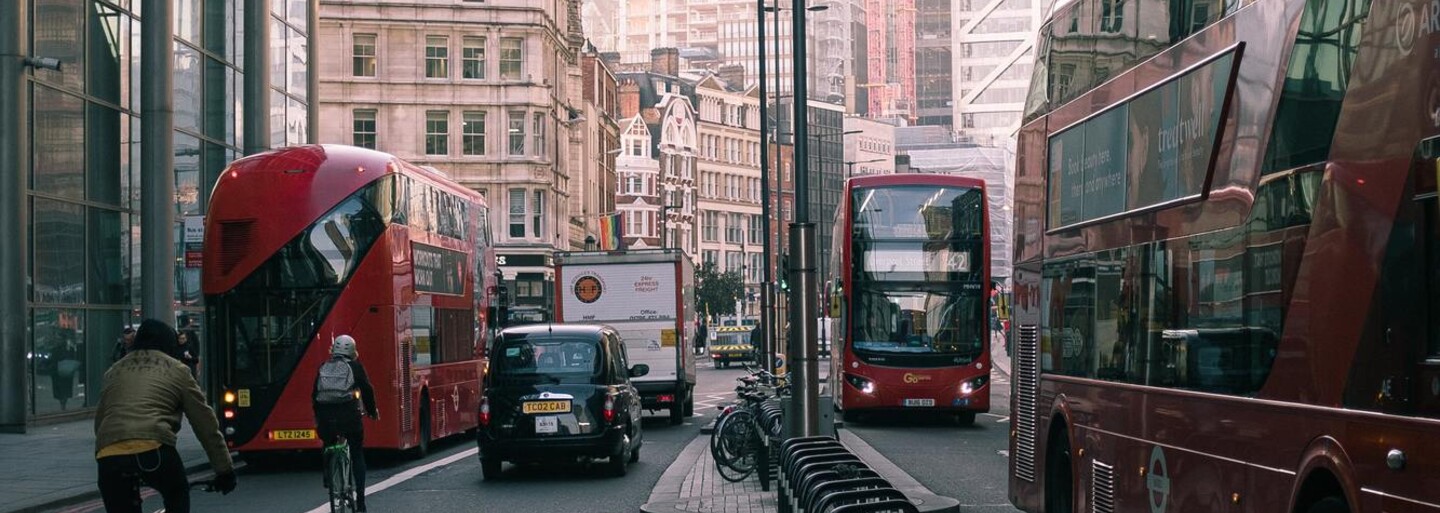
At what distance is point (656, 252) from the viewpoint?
112 feet

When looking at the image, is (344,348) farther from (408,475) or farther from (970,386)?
(970,386)

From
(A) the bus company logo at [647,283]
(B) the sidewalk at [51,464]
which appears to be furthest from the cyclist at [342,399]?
(A) the bus company logo at [647,283]

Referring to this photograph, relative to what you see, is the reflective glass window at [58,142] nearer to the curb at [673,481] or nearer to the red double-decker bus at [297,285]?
the red double-decker bus at [297,285]

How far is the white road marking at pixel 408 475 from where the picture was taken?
54.6 feet

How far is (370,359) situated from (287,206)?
202 centimetres

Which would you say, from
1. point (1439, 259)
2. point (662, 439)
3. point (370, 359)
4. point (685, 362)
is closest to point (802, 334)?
point (370, 359)

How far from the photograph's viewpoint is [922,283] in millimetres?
28609

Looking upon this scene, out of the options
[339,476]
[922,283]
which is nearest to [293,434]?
[339,476]

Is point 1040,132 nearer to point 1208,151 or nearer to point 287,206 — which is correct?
point 1208,151

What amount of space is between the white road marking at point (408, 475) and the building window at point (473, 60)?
2087 inches

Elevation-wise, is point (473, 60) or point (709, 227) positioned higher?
point (473, 60)

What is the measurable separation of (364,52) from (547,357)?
60.0m

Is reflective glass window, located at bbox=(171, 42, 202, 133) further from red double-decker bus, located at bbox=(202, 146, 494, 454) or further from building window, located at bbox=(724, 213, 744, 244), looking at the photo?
building window, located at bbox=(724, 213, 744, 244)

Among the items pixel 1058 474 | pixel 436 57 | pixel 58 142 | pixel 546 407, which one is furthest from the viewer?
pixel 436 57
